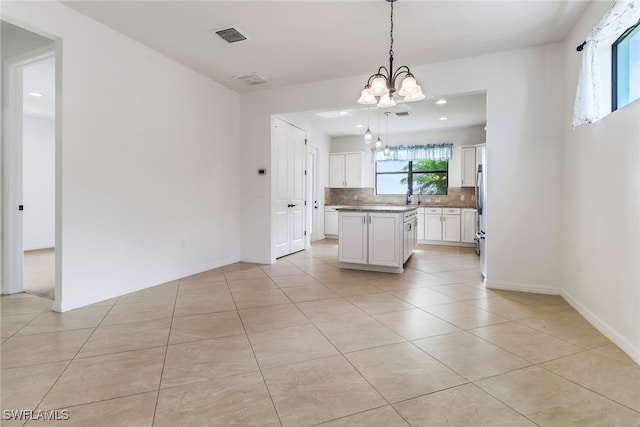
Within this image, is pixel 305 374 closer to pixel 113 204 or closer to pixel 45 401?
pixel 45 401

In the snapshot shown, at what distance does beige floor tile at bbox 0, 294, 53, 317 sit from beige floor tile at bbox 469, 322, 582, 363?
12.7 ft

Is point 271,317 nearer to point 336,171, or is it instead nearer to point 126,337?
point 126,337

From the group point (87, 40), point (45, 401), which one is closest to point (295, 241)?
point (87, 40)

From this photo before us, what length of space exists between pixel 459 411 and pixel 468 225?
5.90 m

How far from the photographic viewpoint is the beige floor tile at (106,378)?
1590mm

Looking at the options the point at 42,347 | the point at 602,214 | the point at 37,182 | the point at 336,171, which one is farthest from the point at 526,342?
the point at 37,182

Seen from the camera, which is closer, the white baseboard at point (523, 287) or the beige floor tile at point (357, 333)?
the beige floor tile at point (357, 333)

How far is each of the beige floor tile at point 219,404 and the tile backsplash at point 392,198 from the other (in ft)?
21.5

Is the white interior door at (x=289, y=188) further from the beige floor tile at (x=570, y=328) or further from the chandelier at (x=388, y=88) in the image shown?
the beige floor tile at (x=570, y=328)

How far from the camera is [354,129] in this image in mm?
7312

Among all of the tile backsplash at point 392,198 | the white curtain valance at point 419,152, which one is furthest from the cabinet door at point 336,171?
the white curtain valance at point 419,152

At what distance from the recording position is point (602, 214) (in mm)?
2451

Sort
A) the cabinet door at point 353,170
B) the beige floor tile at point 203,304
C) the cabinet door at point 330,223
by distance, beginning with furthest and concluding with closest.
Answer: the cabinet door at point 330,223 < the cabinet door at point 353,170 < the beige floor tile at point 203,304

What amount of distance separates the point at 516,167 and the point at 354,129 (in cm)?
432
